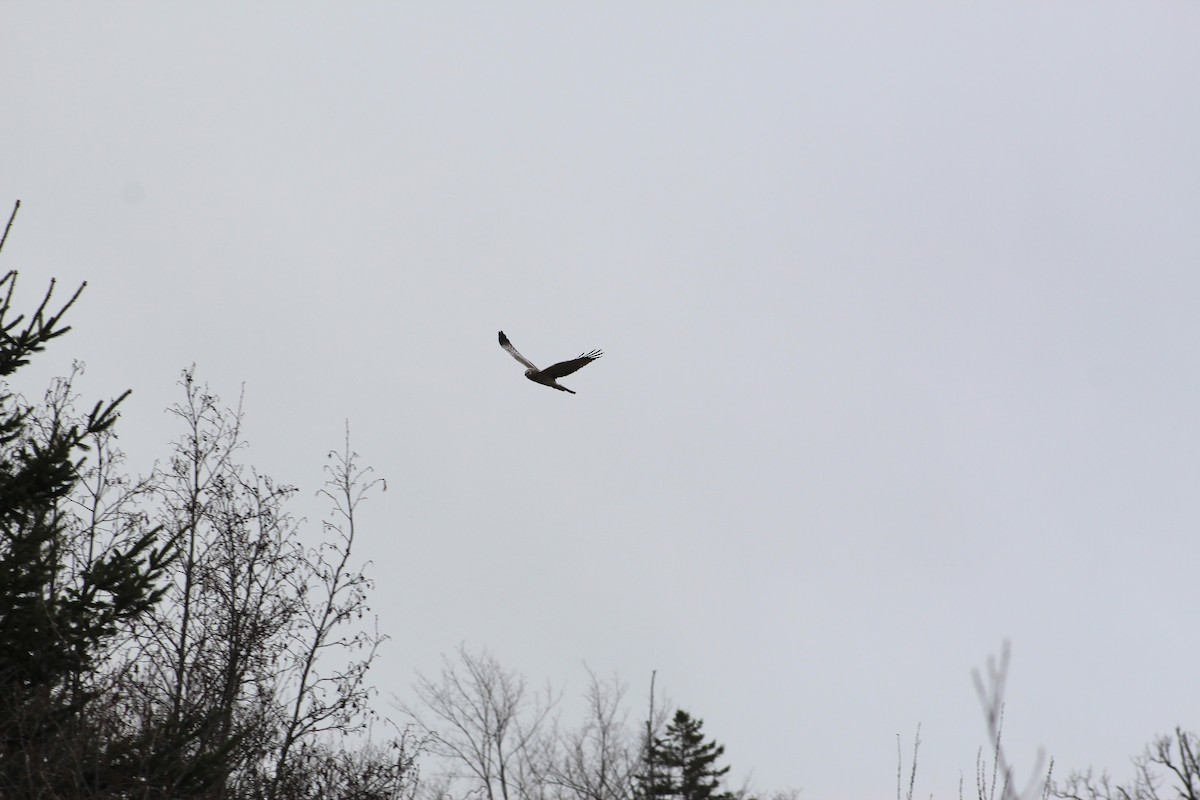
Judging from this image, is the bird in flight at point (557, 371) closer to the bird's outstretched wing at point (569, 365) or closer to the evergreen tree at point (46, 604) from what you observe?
the bird's outstretched wing at point (569, 365)

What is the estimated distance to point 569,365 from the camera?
866 centimetres

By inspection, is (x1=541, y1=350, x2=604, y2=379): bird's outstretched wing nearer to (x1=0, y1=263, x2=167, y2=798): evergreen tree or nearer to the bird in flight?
the bird in flight

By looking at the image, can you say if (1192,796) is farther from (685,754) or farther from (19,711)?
(19,711)

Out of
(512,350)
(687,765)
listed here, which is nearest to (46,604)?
(512,350)

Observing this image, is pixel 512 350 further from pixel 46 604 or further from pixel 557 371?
pixel 46 604

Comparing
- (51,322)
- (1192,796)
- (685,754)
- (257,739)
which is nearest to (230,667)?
(257,739)

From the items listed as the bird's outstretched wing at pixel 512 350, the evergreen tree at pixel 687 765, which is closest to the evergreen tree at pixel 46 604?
the bird's outstretched wing at pixel 512 350

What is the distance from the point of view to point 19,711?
800 cm

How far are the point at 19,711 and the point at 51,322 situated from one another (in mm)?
3331

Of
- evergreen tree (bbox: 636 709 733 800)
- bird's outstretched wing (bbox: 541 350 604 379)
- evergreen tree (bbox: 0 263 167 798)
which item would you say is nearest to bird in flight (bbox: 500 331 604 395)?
bird's outstretched wing (bbox: 541 350 604 379)

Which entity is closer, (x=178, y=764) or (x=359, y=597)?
(x=178, y=764)

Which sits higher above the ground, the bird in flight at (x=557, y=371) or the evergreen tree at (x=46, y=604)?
the bird in flight at (x=557, y=371)

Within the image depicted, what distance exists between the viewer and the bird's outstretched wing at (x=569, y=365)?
8.52 metres

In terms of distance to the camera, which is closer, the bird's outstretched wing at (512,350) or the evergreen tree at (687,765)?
the bird's outstretched wing at (512,350)
